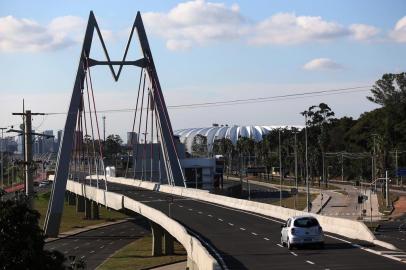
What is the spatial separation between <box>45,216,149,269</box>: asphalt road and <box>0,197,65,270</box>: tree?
37546mm

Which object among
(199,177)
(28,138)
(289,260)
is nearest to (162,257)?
(28,138)

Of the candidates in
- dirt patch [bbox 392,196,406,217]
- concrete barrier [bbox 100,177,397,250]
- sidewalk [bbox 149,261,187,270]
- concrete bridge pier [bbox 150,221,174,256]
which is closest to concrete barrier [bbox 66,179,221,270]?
concrete bridge pier [bbox 150,221,174,256]

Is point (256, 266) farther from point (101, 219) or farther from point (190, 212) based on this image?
point (101, 219)

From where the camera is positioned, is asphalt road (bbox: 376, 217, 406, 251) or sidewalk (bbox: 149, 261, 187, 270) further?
sidewalk (bbox: 149, 261, 187, 270)

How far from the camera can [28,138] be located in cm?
4931

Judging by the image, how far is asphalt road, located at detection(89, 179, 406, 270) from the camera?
1201 inches

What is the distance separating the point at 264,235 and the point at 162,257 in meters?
26.1

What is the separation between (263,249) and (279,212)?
896 inches

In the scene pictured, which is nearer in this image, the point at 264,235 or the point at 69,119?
the point at 264,235

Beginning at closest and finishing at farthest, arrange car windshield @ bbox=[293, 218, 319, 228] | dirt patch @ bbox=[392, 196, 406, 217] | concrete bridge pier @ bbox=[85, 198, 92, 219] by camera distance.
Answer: car windshield @ bbox=[293, 218, 319, 228] → dirt patch @ bbox=[392, 196, 406, 217] → concrete bridge pier @ bbox=[85, 198, 92, 219]

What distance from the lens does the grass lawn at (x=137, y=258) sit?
2523 inches

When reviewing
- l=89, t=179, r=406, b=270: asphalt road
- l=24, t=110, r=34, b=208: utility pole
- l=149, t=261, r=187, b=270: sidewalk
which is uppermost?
l=24, t=110, r=34, b=208: utility pole

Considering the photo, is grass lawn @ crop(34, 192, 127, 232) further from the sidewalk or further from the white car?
the white car

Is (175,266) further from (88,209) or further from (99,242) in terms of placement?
(88,209)
